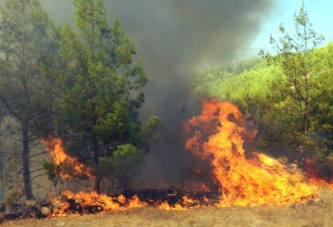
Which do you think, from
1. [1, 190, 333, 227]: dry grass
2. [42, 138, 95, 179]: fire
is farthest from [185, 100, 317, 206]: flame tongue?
[42, 138, 95, 179]: fire

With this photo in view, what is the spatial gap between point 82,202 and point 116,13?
42.9 feet

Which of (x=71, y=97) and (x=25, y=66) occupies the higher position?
(x=25, y=66)

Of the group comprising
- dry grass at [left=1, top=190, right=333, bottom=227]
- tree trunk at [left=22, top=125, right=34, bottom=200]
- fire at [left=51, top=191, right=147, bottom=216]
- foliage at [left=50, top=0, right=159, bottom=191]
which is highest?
foliage at [left=50, top=0, right=159, bottom=191]

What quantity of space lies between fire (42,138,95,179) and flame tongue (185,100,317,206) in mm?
6502

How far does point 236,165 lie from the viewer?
19.5 meters

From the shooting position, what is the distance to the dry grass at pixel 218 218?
14.4m

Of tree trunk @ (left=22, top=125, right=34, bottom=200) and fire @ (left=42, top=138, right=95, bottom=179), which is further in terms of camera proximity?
tree trunk @ (left=22, top=125, right=34, bottom=200)

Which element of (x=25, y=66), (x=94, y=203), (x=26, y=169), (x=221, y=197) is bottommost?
(x=221, y=197)

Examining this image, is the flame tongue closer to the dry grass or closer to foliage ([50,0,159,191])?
the dry grass

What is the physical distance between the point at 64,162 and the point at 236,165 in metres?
8.58

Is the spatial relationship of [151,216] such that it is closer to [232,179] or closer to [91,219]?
[91,219]

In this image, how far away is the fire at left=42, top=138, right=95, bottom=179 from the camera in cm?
1866

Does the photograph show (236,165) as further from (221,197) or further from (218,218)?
(218,218)

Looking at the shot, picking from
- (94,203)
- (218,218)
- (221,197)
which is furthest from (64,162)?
(218,218)
